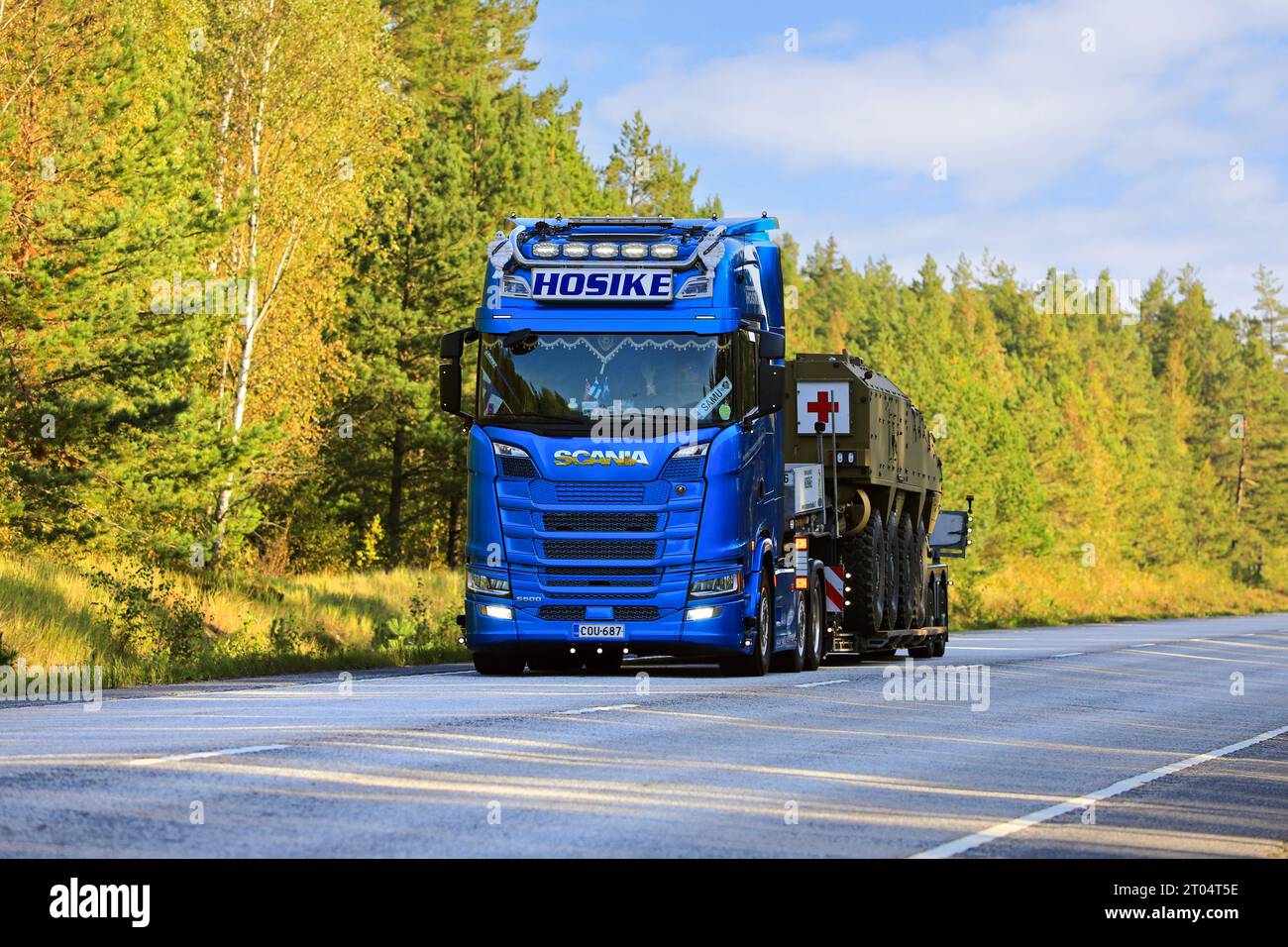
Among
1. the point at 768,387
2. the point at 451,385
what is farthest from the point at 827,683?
the point at 451,385

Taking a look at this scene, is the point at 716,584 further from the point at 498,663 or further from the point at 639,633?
the point at 498,663

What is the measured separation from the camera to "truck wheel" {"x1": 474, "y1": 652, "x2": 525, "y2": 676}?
74.0ft

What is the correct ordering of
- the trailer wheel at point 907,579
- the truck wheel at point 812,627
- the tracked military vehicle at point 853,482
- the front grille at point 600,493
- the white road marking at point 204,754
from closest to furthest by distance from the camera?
the white road marking at point 204,754
the front grille at point 600,493
the truck wheel at point 812,627
the tracked military vehicle at point 853,482
the trailer wheel at point 907,579

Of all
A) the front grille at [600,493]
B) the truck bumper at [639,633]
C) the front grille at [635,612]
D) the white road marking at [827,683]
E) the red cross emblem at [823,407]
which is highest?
the red cross emblem at [823,407]

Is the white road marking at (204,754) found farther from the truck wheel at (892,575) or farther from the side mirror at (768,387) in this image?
the truck wheel at (892,575)

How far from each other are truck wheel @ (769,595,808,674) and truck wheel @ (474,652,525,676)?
3.21m

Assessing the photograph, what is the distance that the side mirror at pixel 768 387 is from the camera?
21.8m

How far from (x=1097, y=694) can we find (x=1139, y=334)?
170 m

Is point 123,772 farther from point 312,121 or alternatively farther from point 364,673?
point 312,121

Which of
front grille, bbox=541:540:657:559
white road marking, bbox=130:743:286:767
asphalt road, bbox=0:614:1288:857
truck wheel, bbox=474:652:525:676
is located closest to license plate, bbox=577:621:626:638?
asphalt road, bbox=0:614:1288:857

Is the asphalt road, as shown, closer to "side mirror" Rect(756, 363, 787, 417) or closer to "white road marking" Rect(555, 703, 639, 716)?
"white road marking" Rect(555, 703, 639, 716)

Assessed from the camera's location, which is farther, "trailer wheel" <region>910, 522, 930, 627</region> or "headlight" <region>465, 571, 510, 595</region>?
"trailer wheel" <region>910, 522, 930, 627</region>

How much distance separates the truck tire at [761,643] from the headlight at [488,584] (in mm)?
2691

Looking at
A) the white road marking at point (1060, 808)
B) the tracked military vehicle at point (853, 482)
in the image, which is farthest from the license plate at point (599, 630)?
the white road marking at point (1060, 808)
